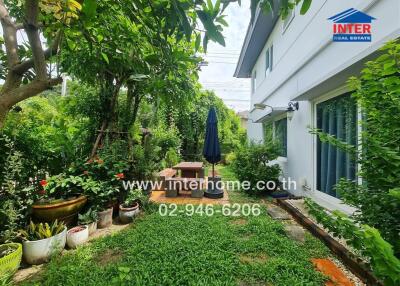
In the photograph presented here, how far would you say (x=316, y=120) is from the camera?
17.4 feet

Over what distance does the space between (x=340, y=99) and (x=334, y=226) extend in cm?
346

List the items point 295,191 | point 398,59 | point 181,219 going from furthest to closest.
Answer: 1. point 295,191
2. point 181,219
3. point 398,59

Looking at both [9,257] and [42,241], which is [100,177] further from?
[9,257]

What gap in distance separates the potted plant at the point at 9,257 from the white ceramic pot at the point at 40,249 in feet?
0.62

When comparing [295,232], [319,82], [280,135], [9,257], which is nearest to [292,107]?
[280,135]

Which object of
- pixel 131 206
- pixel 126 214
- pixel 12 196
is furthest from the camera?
pixel 131 206

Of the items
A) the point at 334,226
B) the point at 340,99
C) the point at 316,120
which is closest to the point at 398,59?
the point at 334,226

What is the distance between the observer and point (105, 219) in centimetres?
445

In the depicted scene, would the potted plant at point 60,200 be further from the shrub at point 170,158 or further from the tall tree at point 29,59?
the shrub at point 170,158

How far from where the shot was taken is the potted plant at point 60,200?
3.59 metres

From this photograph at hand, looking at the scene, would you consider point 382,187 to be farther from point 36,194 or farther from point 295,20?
point 295,20

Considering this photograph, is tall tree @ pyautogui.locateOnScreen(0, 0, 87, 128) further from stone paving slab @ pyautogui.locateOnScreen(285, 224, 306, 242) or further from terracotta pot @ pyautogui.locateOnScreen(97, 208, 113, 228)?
stone paving slab @ pyautogui.locateOnScreen(285, 224, 306, 242)

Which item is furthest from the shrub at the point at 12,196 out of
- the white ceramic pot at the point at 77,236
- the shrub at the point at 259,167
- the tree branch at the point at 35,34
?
the shrub at the point at 259,167

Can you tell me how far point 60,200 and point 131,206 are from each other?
4.85 ft
